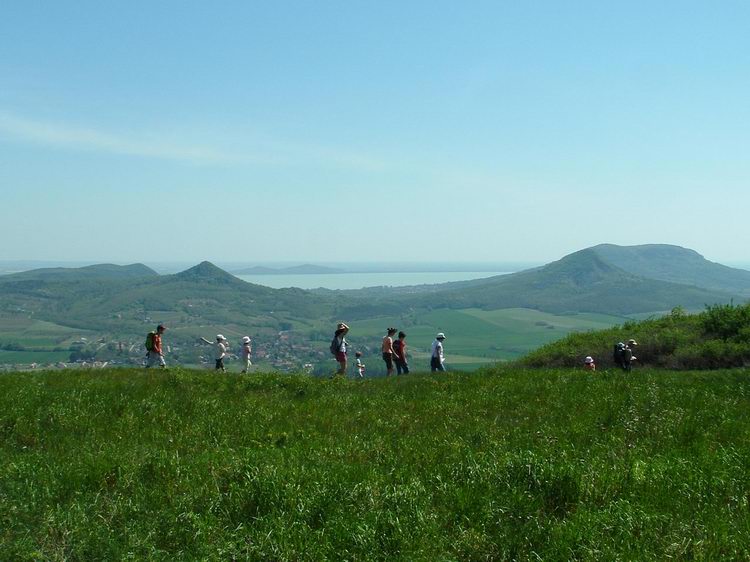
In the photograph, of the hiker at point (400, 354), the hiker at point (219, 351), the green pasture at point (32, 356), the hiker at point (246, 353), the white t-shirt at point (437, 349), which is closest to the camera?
the hiker at point (219, 351)

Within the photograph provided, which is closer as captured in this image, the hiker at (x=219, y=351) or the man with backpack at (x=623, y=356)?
the man with backpack at (x=623, y=356)

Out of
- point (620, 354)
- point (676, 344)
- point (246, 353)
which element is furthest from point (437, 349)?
point (676, 344)

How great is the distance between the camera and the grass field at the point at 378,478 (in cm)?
716

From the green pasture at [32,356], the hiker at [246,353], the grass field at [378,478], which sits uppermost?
the grass field at [378,478]

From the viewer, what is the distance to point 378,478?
9.34 m

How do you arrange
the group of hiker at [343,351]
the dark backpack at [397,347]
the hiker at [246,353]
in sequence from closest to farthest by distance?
the group of hiker at [343,351], the hiker at [246,353], the dark backpack at [397,347]

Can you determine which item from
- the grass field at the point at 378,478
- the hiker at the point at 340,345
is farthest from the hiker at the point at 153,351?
the grass field at the point at 378,478

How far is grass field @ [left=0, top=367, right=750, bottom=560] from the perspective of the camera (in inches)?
282

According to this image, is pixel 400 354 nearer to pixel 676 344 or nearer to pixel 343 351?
pixel 343 351

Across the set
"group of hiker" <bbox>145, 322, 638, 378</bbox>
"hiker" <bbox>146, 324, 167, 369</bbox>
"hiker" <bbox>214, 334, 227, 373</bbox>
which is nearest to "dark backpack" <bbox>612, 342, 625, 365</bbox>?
"group of hiker" <bbox>145, 322, 638, 378</bbox>

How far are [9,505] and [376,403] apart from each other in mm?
10445

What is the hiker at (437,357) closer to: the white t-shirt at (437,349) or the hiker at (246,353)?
the white t-shirt at (437,349)

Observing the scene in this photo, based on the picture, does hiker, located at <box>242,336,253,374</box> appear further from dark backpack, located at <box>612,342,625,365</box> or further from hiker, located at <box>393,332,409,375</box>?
dark backpack, located at <box>612,342,625,365</box>

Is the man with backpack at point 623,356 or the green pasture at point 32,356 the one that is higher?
the man with backpack at point 623,356
